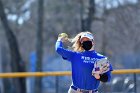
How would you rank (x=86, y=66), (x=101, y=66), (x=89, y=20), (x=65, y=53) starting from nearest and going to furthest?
(x=101, y=66)
(x=86, y=66)
(x=65, y=53)
(x=89, y=20)

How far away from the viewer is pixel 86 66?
30.6ft

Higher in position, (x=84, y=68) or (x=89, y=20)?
(x=89, y=20)

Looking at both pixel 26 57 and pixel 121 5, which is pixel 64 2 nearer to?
pixel 121 5

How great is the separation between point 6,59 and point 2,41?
16.6 feet

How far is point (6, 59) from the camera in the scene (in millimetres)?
52594

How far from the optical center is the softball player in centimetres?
921

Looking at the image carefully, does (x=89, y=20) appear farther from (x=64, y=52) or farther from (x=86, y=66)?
(x=86, y=66)

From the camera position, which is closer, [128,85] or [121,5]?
[128,85]

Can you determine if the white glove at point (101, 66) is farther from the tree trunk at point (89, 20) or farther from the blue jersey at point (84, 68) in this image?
the tree trunk at point (89, 20)

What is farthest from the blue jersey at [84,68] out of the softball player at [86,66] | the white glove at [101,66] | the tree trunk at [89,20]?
the tree trunk at [89,20]

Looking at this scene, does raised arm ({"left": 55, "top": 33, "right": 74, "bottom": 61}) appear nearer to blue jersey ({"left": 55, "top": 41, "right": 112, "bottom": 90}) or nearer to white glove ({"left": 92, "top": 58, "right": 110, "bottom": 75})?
blue jersey ({"left": 55, "top": 41, "right": 112, "bottom": 90})

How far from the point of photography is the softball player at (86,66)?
9212 millimetres

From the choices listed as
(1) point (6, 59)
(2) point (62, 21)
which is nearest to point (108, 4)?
(2) point (62, 21)

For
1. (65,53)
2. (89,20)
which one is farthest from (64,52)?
(89,20)
